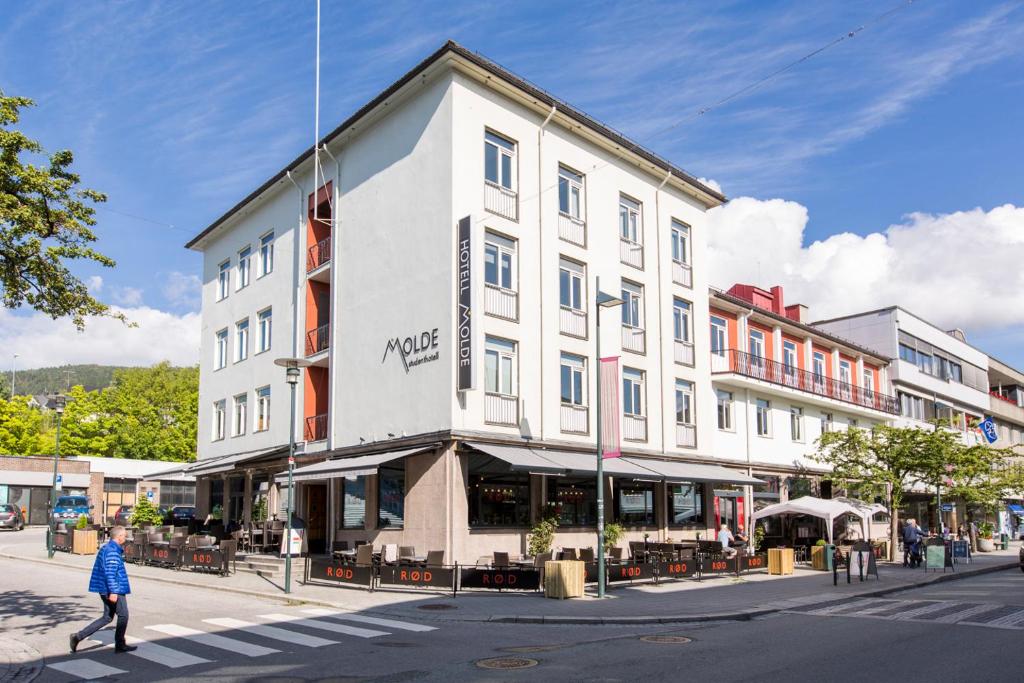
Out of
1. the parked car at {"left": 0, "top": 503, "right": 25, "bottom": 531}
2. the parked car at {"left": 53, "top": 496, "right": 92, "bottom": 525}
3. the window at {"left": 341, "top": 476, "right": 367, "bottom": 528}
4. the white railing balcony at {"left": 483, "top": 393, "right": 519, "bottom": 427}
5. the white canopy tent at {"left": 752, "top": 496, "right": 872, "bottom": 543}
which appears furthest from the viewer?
the parked car at {"left": 53, "top": 496, "right": 92, "bottom": 525}

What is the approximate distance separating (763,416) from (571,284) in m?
13.6

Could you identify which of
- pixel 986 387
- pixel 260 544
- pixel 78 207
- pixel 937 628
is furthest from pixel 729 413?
pixel 986 387

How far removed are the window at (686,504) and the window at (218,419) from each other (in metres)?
19.1

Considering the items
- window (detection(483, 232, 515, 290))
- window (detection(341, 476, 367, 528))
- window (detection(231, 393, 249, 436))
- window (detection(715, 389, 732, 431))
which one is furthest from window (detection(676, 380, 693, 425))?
window (detection(231, 393, 249, 436))

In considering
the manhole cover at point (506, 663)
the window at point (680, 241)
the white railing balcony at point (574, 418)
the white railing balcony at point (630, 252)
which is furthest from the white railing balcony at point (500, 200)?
the manhole cover at point (506, 663)

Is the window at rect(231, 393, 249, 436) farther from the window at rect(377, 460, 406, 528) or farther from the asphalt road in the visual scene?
the asphalt road

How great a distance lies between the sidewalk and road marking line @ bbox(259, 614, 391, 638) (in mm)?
1591

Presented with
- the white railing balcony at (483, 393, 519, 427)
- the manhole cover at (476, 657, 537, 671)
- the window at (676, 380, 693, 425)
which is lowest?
the manhole cover at (476, 657, 537, 671)

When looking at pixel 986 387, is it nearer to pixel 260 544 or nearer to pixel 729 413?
pixel 729 413

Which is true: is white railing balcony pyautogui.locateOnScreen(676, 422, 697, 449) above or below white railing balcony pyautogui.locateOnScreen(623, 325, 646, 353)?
below

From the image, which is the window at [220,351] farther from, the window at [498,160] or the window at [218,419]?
the window at [498,160]

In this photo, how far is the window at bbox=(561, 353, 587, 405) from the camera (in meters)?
26.8

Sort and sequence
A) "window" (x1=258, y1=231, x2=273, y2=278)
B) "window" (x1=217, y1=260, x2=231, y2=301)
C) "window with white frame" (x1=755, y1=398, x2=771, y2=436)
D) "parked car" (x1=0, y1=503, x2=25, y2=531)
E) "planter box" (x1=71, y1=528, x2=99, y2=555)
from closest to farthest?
"planter box" (x1=71, y1=528, x2=99, y2=555), "window" (x1=258, y1=231, x2=273, y2=278), "window with white frame" (x1=755, y1=398, x2=771, y2=436), "window" (x1=217, y1=260, x2=231, y2=301), "parked car" (x1=0, y1=503, x2=25, y2=531)

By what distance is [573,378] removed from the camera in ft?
88.9
